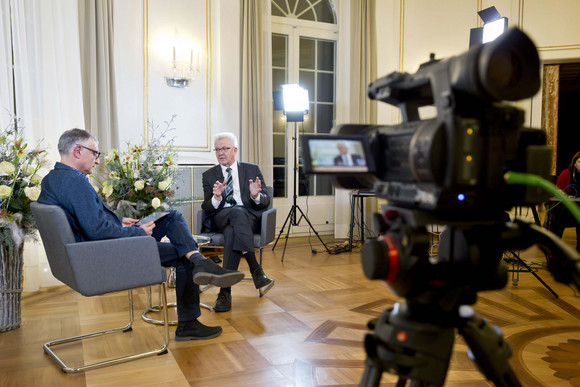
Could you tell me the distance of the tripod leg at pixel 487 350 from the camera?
860 millimetres

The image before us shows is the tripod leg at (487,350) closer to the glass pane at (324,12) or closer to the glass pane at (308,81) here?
the glass pane at (308,81)

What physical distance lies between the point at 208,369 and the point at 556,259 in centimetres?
176

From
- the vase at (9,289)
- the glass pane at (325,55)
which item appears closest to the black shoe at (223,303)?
the vase at (9,289)

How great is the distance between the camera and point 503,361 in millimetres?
868

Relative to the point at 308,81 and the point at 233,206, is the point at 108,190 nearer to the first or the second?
the point at 233,206

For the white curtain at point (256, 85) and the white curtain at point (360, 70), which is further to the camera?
the white curtain at point (360, 70)

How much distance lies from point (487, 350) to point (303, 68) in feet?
18.2

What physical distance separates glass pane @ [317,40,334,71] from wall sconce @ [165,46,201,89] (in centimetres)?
176

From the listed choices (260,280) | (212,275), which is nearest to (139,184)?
(212,275)

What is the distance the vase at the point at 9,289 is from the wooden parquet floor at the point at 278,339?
0.23 feet

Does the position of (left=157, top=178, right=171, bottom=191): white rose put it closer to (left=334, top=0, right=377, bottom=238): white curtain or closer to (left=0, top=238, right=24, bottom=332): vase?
(left=0, top=238, right=24, bottom=332): vase

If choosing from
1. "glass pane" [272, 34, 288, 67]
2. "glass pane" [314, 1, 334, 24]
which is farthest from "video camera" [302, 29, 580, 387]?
"glass pane" [314, 1, 334, 24]

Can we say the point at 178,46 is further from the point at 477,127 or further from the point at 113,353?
the point at 477,127

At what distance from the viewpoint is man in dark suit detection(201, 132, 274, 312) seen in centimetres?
332
